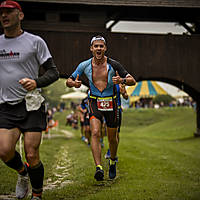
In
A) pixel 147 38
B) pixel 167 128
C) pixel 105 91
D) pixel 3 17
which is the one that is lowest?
pixel 167 128

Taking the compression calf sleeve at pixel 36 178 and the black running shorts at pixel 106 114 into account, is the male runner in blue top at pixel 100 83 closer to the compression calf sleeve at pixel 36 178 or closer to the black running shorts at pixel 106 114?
the black running shorts at pixel 106 114

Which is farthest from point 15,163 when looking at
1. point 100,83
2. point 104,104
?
point 100,83

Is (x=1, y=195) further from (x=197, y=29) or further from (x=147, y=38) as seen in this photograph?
(x=197, y=29)

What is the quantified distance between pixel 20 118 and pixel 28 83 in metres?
0.50

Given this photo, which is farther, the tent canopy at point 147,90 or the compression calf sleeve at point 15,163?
the tent canopy at point 147,90

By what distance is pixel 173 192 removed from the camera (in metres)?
5.51

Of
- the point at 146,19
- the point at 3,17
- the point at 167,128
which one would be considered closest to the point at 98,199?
the point at 3,17

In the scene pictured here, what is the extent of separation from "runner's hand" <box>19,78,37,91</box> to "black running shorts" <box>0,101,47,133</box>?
29 centimetres

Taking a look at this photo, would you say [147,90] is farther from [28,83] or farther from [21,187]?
[28,83]

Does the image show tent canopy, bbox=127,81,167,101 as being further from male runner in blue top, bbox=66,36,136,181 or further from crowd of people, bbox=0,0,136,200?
crowd of people, bbox=0,0,136,200

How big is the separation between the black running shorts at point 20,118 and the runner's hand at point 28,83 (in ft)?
0.96

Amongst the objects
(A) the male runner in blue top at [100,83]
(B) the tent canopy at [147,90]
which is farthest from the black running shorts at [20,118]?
(B) the tent canopy at [147,90]

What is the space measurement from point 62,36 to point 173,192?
13136mm

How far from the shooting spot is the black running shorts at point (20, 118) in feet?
14.1
